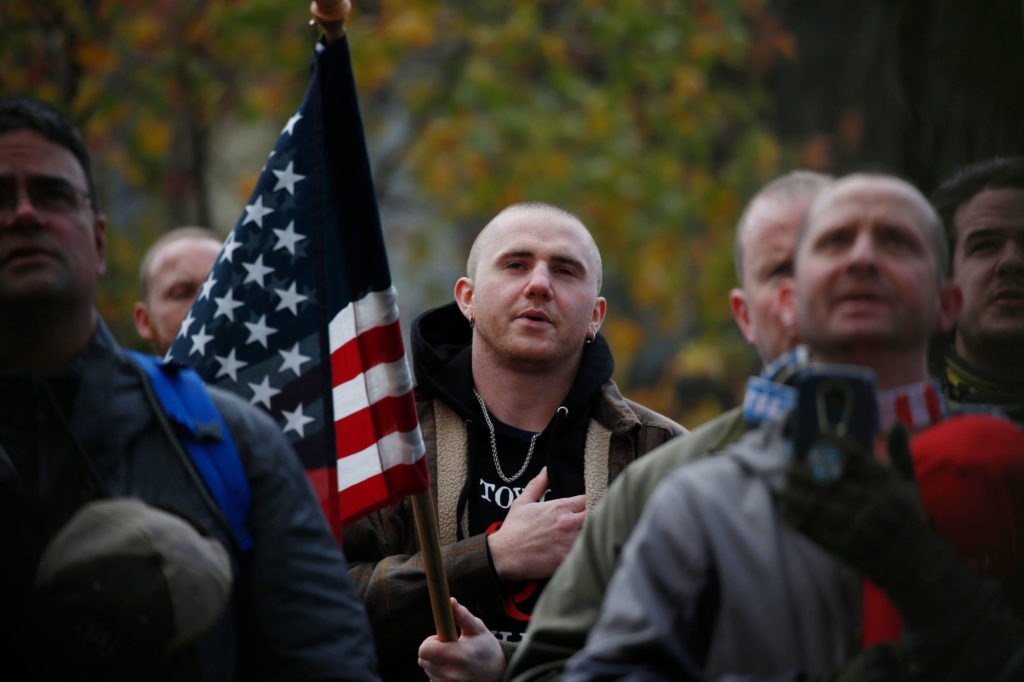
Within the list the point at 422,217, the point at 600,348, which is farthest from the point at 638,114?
the point at 600,348

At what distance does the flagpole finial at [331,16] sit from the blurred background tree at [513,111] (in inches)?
244

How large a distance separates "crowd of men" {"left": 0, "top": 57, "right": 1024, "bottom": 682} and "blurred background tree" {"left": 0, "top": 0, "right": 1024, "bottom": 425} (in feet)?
21.1

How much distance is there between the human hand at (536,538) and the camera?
16.2 ft

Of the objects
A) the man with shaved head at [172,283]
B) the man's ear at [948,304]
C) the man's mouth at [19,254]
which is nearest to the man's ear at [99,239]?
the man's mouth at [19,254]

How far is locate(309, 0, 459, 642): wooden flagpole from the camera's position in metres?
4.76

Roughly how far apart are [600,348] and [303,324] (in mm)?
1185

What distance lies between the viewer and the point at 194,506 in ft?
12.0

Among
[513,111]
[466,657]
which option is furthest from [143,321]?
[513,111]

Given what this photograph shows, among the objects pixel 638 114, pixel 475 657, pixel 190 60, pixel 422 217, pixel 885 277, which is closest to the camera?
pixel 885 277

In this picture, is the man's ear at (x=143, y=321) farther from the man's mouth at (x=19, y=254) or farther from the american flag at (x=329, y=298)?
the man's mouth at (x=19, y=254)

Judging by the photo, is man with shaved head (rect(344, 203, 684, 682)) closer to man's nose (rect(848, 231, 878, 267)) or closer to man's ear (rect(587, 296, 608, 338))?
man's ear (rect(587, 296, 608, 338))

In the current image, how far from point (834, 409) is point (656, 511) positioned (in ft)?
1.23

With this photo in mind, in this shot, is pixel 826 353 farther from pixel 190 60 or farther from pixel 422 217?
pixel 422 217

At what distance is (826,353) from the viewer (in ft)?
10.7
